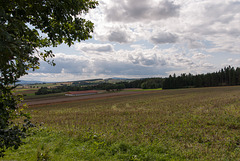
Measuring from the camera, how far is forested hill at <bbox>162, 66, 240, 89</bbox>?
9275 centimetres

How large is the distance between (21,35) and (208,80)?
111598 mm

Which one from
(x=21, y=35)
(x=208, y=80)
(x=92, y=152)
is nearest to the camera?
(x=21, y=35)

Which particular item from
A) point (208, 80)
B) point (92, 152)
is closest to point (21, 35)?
point (92, 152)

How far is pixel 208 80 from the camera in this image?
97125mm

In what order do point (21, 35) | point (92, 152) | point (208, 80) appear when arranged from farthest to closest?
1. point (208, 80)
2. point (92, 152)
3. point (21, 35)

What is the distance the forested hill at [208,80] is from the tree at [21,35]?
352 ft

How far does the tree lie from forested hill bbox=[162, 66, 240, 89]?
107144 millimetres

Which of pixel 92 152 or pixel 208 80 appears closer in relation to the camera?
pixel 92 152

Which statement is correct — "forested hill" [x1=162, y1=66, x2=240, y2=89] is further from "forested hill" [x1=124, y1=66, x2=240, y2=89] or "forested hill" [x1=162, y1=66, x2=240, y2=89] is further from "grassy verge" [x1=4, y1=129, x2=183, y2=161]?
"grassy verge" [x1=4, y1=129, x2=183, y2=161]

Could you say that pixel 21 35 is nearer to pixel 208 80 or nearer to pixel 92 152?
pixel 92 152

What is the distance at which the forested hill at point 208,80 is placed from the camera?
9275 cm

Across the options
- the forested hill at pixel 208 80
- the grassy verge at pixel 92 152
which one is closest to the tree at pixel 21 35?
the grassy verge at pixel 92 152

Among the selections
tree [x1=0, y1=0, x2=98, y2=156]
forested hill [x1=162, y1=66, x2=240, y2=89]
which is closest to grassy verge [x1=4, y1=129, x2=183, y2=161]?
tree [x1=0, y1=0, x2=98, y2=156]

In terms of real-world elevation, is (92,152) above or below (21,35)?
below
